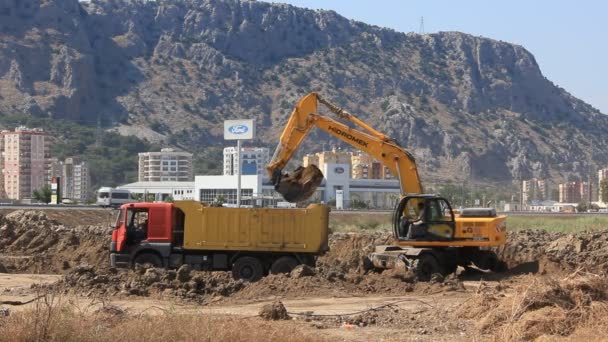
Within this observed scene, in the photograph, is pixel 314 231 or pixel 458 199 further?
pixel 458 199

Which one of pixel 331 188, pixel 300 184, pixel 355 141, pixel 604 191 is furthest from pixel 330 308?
pixel 604 191

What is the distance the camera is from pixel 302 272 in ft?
85.2

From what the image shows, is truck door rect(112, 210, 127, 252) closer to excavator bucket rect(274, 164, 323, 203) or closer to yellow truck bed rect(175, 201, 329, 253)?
yellow truck bed rect(175, 201, 329, 253)

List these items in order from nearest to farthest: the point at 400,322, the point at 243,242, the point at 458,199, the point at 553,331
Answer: the point at 553,331
the point at 400,322
the point at 243,242
the point at 458,199

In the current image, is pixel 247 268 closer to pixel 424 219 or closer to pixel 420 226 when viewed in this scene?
pixel 420 226

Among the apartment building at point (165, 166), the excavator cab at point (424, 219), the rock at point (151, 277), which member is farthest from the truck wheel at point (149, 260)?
the apartment building at point (165, 166)

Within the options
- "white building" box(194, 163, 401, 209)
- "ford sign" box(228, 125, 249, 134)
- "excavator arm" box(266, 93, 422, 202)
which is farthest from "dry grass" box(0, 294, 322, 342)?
"white building" box(194, 163, 401, 209)

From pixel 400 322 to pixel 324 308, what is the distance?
3235mm

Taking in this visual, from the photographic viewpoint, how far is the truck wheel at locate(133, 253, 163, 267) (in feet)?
92.2

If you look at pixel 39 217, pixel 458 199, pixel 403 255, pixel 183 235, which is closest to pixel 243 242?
pixel 183 235

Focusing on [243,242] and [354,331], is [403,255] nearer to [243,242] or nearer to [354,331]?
[243,242]

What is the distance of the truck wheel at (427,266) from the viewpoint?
28.1 meters

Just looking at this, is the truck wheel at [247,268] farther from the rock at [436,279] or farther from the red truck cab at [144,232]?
the rock at [436,279]

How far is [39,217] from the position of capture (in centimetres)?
5016
